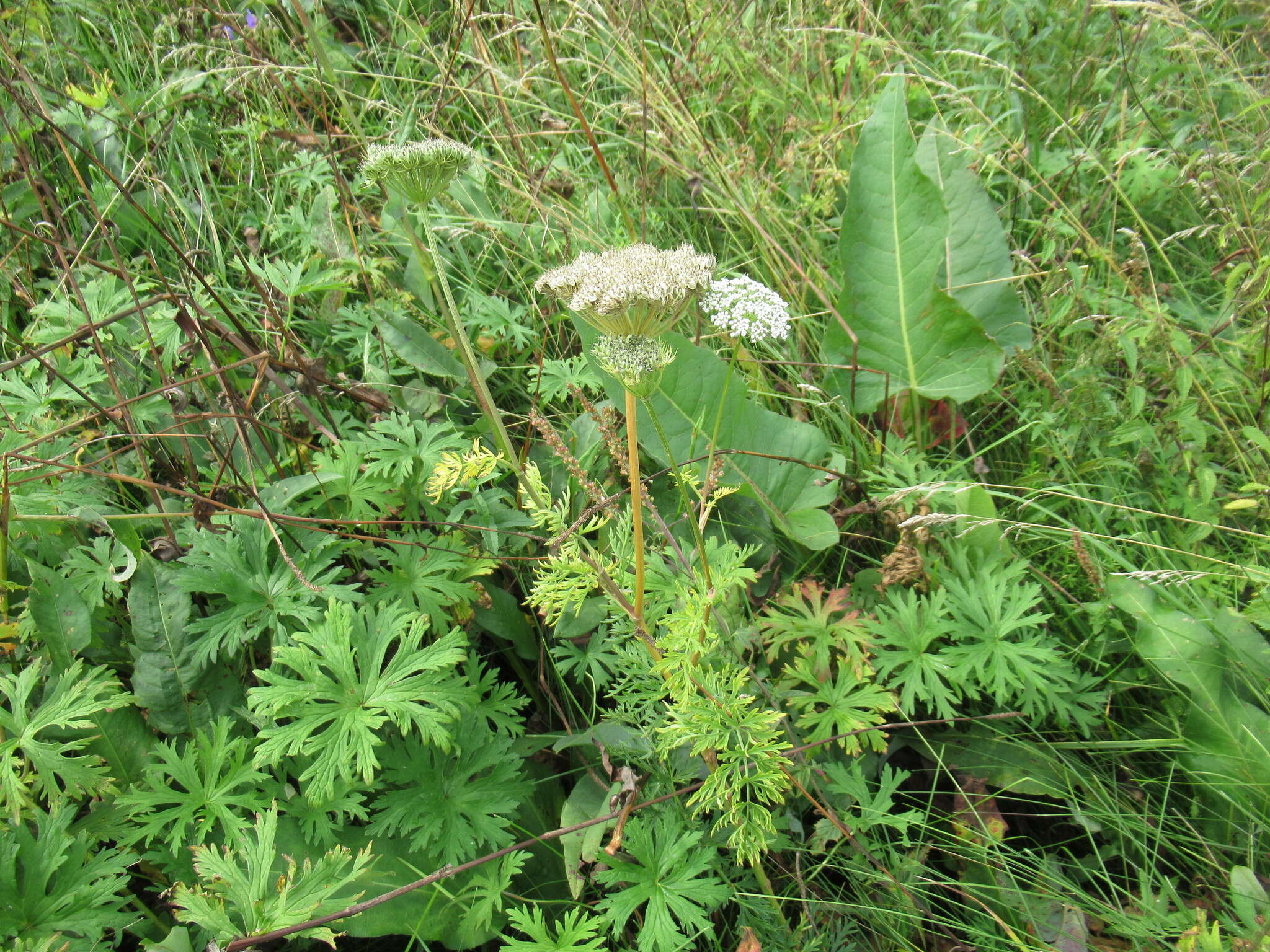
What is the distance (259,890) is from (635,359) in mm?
1134

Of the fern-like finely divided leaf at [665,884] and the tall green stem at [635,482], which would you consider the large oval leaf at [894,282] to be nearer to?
the tall green stem at [635,482]

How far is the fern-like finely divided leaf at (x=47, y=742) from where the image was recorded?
4.93 feet

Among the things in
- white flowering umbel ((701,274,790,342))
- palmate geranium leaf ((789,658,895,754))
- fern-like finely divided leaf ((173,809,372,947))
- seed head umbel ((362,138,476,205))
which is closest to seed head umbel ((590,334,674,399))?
white flowering umbel ((701,274,790,342))

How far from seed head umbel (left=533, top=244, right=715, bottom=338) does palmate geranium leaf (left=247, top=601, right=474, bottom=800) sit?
73 centimetres

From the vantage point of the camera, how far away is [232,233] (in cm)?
287

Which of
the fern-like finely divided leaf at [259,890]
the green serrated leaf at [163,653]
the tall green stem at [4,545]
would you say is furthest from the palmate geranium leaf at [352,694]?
the tall green stem at [4,545]

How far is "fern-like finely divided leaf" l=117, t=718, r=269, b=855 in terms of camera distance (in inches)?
60.9

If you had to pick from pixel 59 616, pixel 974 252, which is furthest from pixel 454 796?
pixel 974 252

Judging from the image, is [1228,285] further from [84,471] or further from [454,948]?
[84,471]

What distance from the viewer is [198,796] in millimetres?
1593

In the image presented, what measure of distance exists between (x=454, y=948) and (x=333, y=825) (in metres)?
0.37

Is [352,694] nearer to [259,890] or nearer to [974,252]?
[259,890]

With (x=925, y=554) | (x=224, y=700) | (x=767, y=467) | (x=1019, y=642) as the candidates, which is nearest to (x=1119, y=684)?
(x=1019, y=642)

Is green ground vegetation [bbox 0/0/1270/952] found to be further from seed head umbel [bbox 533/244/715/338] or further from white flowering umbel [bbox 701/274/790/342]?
white flowering umbel [bbox 701/274/790/342]
